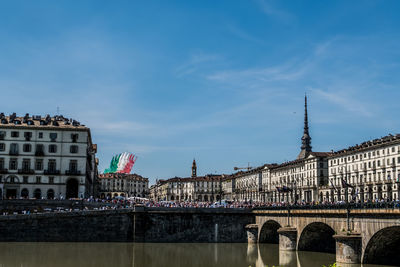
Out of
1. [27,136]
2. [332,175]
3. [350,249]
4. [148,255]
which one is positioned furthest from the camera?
[332,175]

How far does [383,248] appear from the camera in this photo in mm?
40656

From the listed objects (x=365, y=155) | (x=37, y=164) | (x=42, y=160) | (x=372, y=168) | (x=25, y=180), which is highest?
(x=365, y=155)

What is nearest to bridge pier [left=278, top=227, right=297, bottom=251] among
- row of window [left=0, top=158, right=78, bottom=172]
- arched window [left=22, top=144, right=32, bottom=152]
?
row of window [left=0, top=158, right=78, bottom=172]

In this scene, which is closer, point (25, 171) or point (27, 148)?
point (25, 171)

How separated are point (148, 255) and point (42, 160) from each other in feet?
116

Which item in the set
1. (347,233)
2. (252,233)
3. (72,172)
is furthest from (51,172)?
(347,233)

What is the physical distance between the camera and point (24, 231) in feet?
206

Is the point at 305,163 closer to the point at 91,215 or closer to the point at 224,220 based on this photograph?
the point at 224,220

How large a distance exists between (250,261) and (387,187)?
5503 centimetres

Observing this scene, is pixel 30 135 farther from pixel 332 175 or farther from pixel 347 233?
pixel 332 175

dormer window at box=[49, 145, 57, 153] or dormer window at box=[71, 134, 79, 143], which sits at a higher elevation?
dormer window at box=[71, 134, 79, 143]

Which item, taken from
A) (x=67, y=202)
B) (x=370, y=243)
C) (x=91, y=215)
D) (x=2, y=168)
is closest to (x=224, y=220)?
(x=91, y=215)

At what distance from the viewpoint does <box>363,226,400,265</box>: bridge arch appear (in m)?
39.0

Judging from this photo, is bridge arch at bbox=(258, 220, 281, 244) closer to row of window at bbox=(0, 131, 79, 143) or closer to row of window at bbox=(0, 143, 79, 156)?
row of window at bbox=(0, 143, 79, 156)
